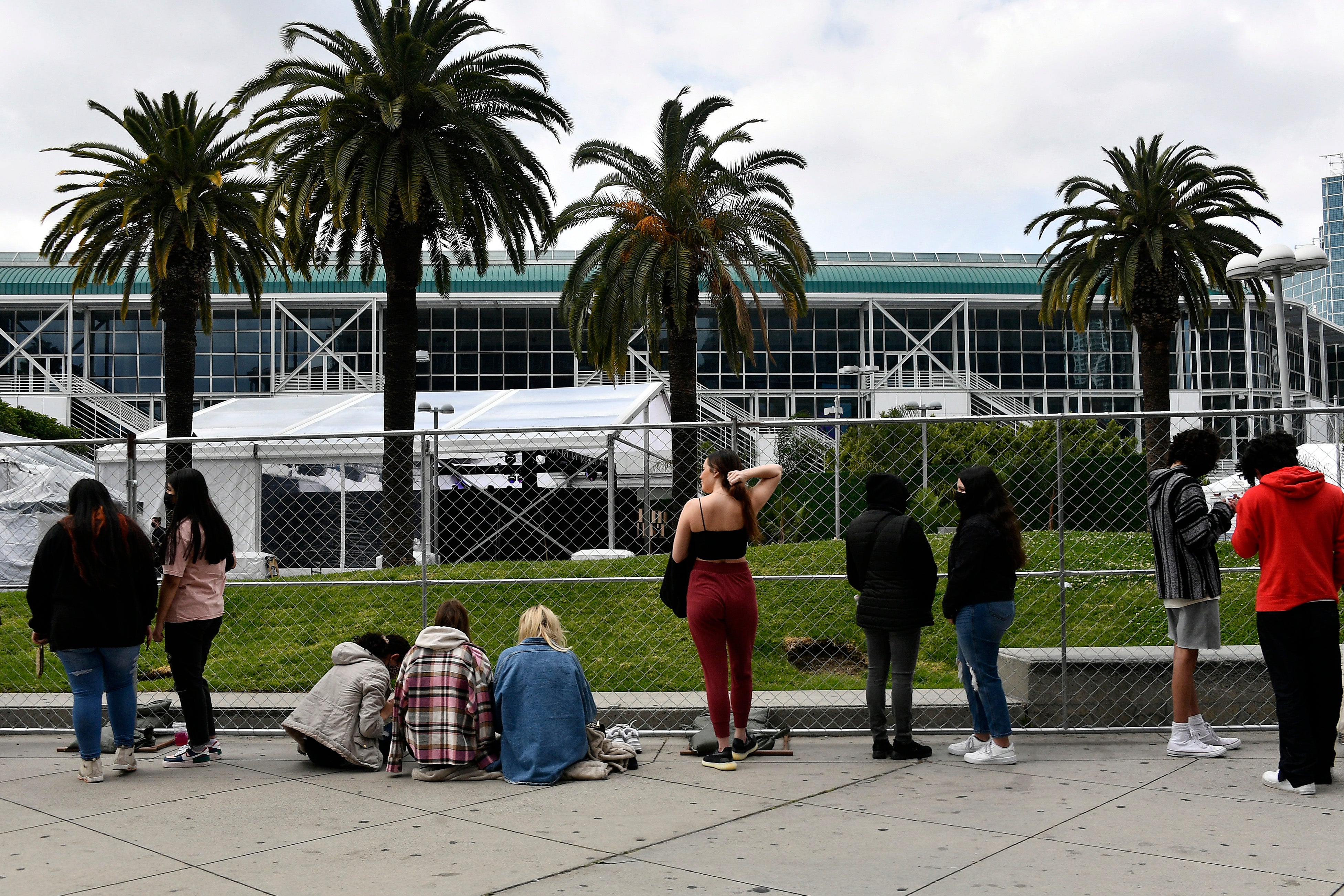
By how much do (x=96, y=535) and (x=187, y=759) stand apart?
5.16ft

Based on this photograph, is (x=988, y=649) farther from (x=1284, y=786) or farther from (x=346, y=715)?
(x=346, y=715)

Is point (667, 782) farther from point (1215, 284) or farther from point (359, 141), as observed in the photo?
point (1215, 284)

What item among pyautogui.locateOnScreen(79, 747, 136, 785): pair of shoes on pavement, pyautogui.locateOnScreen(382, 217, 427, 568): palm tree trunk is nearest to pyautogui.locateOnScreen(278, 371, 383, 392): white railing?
pyautogui.locateOnScreen(382, 217, 427, 568): palm tree trunk

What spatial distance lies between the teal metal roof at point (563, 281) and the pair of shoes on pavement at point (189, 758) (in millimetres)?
38371

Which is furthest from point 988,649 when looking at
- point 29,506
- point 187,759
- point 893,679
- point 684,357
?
point 29,506

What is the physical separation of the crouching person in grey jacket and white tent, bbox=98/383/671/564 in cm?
391

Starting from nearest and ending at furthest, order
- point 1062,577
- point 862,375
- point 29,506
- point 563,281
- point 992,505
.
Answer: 1. point 992,505
2. point 1062,577
3. point 29,506
4. point 862,375
5. point 563,281

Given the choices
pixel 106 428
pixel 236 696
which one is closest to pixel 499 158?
pixel 236 696

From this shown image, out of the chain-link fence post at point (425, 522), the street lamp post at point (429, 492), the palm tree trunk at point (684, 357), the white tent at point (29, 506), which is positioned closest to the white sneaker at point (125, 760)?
the chain-link fence post at point (425, 522)

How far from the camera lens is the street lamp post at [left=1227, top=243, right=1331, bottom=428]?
15.4 metres

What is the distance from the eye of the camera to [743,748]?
6520 millimetres

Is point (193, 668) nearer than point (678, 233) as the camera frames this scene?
Yes

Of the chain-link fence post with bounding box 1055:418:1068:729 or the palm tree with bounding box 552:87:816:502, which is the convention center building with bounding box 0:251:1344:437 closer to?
the palm tree with bounding box 552:87:816:502

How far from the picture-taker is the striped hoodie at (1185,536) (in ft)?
19.9
